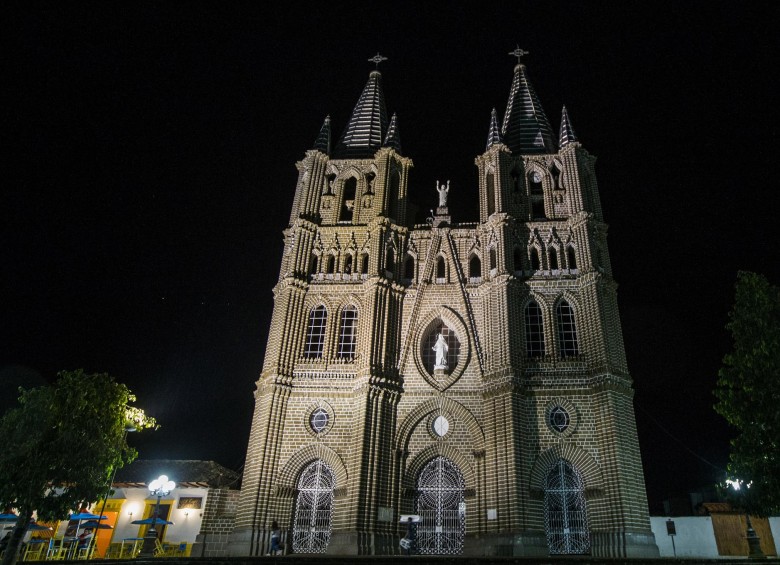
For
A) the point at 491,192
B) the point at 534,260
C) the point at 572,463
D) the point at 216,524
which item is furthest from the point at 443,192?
the point at 216,524

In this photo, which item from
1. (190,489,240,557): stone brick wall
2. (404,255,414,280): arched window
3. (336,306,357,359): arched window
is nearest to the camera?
(190,489,240,557): stone brick wall

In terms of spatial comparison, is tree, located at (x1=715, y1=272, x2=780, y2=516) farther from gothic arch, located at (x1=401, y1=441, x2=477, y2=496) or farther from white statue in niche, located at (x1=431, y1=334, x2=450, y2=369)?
white statue in niche, located at (x1=431, y1=334, x2=450, y2=369)

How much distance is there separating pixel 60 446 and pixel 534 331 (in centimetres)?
2046

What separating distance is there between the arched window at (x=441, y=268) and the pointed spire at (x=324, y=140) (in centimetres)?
990

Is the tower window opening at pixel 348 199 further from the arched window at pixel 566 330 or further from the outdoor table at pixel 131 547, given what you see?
the outdoor table at pixel 131 547

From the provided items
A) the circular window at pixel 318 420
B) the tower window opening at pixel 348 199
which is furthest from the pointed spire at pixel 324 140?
the circular window at pixel 318 420

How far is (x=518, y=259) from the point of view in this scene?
30906 millimetres

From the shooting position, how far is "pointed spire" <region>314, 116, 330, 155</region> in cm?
3559

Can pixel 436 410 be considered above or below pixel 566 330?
below

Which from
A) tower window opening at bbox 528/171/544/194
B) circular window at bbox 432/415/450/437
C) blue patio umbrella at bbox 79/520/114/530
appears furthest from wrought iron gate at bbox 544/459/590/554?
blue patio umbrella at bbox 79/520/114/530

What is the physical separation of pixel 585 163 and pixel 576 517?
19.0 metres

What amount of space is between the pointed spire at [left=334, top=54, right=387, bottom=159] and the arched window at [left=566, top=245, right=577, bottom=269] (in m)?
13.1

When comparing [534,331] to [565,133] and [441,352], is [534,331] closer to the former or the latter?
[441,352]

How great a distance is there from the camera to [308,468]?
86.8 feet
